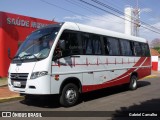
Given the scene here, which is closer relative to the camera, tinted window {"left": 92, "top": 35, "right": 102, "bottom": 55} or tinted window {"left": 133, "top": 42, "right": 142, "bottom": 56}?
tinted window {"left": 92, "top": 35, "right": 102, "bottom": 55}

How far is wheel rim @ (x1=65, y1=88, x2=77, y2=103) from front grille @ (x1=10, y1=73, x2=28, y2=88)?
150 centimetres

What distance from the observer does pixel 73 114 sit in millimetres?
8742

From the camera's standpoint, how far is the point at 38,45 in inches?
384

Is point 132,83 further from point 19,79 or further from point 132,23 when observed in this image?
point 132,23

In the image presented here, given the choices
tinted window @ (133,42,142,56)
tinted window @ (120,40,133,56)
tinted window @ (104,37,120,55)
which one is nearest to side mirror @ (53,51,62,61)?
tinted window @ (104,37,120,55)

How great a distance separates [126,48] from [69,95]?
5.55 metres

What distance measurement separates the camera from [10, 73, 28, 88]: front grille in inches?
366

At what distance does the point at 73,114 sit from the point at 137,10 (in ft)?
140

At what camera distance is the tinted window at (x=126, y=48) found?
13861mm

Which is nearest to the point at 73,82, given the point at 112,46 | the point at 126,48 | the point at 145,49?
the point at 112,46

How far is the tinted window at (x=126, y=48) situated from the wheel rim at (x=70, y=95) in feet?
15.4

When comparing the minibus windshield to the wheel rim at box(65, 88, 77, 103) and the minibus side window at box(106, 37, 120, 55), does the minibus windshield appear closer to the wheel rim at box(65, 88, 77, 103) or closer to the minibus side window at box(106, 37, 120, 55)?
the wheel rim at box(65, 88, 77, 103)

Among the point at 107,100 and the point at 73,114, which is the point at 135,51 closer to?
the point at 107,100

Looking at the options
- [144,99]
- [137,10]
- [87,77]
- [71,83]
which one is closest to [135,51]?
[144,99]
